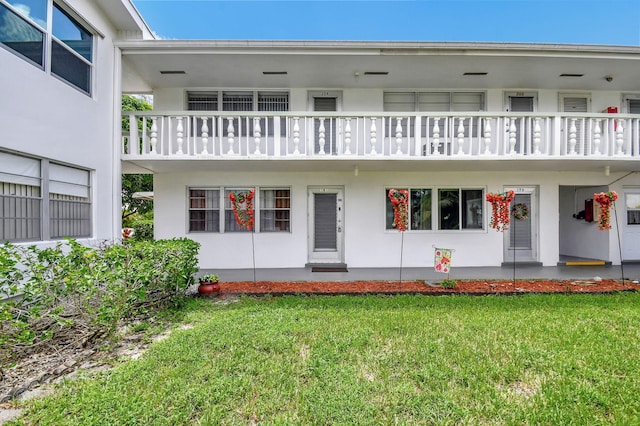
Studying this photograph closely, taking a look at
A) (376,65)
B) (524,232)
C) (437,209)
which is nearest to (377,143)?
(376,65)

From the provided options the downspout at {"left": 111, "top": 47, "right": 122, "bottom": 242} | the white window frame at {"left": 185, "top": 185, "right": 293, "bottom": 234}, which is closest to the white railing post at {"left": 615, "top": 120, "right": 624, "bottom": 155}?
the white window frame at {"left": 185, "top": 185, "right": 293, "bottom": 234}

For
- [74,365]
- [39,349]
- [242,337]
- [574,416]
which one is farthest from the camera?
[242,337]

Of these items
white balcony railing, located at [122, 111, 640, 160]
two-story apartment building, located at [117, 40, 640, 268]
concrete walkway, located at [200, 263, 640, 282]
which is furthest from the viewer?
two-story apartment building, located at [117, 40, 640, 268]

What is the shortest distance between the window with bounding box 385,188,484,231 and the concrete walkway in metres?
1.23

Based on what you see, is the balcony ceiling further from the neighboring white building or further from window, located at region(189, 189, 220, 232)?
window, located at region(189, 189, 220, 232)

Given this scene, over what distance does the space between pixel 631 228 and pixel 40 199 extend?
47.4 feet

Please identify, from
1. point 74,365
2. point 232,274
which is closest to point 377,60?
point 232,274

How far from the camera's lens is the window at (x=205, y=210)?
8539 mm

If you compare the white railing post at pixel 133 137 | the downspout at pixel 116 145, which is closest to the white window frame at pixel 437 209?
the white railing post at pixel 133 137

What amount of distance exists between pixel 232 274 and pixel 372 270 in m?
3.72

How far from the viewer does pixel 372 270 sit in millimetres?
8227

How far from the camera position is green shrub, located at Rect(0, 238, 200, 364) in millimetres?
3098

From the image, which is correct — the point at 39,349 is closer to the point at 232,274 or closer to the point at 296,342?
the point at 296,342

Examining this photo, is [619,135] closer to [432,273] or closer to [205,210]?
[432,273]
